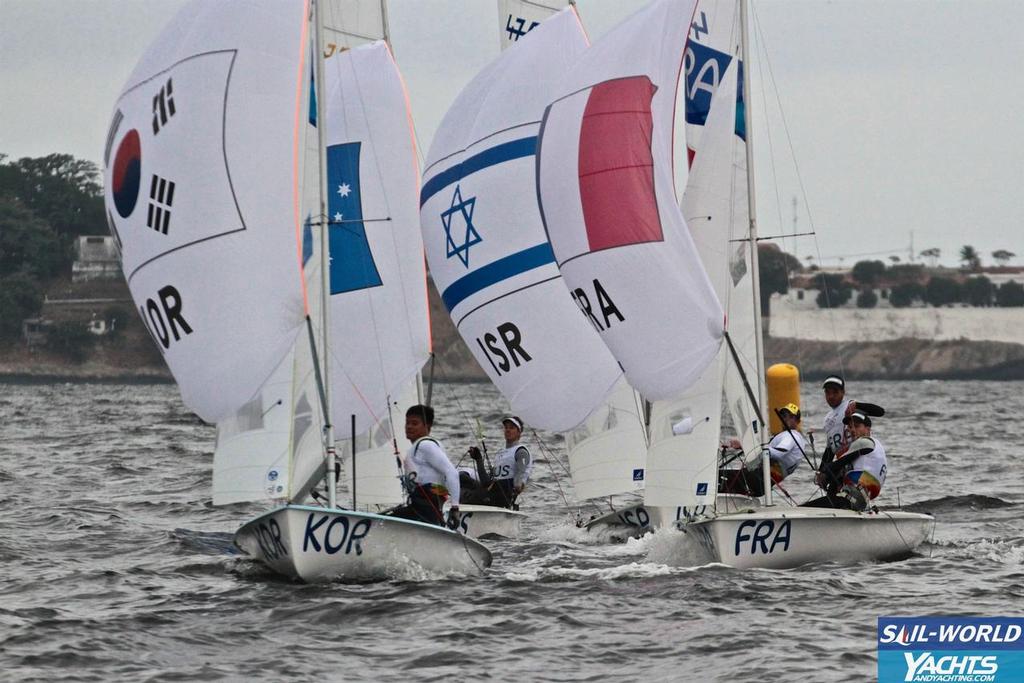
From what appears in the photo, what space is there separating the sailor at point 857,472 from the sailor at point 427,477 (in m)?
2.92

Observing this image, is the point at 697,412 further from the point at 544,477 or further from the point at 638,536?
the point at 544,477

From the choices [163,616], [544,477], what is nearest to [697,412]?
[163,616]

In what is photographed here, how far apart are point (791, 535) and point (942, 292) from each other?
10995cm

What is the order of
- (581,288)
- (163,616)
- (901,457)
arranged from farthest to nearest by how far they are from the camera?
1. (901,457)
2. (581,288)
3. (163,616)

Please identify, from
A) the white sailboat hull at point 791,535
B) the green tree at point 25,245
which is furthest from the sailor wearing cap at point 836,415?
the green tree at point 25,245

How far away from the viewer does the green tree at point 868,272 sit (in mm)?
120062

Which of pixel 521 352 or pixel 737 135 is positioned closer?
pixel 737 135

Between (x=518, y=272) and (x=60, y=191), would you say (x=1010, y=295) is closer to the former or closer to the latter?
(x=60, y=191)

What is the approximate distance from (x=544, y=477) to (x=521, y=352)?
27.7ft

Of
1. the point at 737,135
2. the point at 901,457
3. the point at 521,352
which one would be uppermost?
the point at 737,135

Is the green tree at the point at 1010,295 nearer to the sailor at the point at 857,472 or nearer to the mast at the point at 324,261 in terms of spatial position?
the sailor at the point at 857,472

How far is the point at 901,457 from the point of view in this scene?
2583 centimetres

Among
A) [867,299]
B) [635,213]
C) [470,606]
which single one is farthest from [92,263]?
[470,606]

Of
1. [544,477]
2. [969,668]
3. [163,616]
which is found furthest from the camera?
[544,477]
